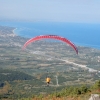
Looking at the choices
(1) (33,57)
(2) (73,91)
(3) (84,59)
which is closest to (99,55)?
(3) (84,59)

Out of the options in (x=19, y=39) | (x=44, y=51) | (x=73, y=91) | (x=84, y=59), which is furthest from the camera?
(x=19, y=39)

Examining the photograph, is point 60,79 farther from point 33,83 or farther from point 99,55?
point 99,55

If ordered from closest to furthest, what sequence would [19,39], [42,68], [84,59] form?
1. [42,68]
2. [84,59]
3. [19,39]

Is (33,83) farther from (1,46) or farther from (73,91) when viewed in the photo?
(1,46)

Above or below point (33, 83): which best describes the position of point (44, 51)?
above

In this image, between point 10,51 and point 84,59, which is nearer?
point 84,59

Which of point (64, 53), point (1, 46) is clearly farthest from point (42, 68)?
point (1, 46)

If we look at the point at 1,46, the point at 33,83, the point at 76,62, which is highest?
the point at 1,46
